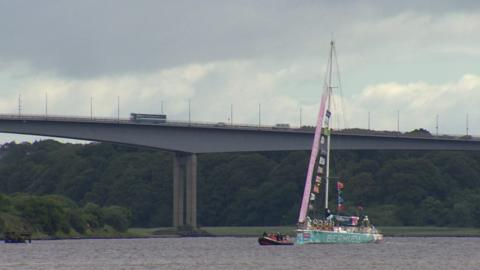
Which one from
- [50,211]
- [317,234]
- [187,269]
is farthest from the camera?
[50,211]

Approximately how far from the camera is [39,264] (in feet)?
413

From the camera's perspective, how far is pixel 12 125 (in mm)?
191875

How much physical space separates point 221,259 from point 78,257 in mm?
12756

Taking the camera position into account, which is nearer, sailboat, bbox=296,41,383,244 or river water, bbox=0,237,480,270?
river water, bbox=0,237,480,270

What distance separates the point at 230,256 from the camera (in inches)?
5546

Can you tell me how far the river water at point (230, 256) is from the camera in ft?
407

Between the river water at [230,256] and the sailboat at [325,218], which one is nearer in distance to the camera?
the river water at [230,256]

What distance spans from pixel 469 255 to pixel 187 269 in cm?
3794

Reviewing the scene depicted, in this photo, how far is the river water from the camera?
12394 cm

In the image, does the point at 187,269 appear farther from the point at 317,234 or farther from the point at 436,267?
the point at 317,234

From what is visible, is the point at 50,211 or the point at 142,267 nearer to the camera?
the point at 142,267

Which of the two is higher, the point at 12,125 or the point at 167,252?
the point at 12,125

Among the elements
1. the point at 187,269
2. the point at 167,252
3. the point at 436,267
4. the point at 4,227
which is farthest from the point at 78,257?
the point at 4,227

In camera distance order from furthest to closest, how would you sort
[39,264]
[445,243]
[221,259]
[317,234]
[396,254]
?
[445,243] → [317,234] → [396,254] → [221,259] → [39,264]
